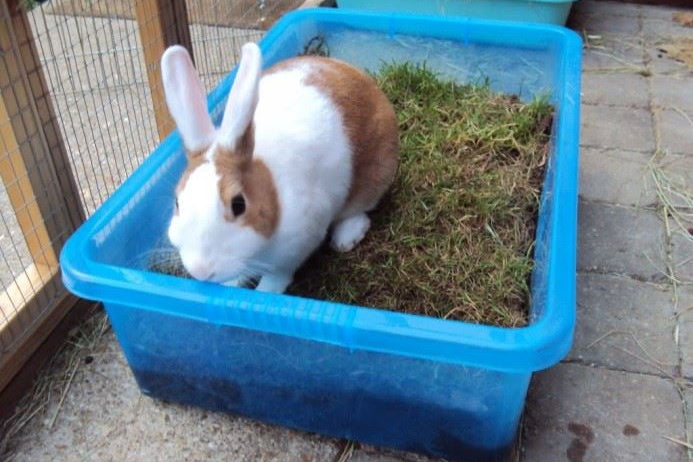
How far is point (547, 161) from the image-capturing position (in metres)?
2.06

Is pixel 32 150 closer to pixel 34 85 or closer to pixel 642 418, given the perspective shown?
pixel 34 85

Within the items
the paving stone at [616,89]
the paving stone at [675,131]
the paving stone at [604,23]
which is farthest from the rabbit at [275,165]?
the paving stone at [604,23]

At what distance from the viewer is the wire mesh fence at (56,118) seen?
4.86 feet

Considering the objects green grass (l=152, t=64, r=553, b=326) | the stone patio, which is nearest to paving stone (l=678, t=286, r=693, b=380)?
the stone patio

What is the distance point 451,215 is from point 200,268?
0.83 metres

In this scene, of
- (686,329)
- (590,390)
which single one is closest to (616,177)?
(686,329)

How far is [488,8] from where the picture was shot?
2967 mm

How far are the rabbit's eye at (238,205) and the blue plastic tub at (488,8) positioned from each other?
1.97m

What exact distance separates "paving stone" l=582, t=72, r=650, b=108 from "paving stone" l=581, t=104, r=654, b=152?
57 mm

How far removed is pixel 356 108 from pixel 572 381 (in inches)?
30.6

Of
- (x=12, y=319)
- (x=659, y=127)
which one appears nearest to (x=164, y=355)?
(x=12, y=319)

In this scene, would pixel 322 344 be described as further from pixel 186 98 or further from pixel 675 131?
pixel 675 131

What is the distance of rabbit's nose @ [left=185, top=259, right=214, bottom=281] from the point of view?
1.24m

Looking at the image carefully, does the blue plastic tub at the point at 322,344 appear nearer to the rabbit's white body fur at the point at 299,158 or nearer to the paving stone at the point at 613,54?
the rabbit's white body fur at the point at 299,158
